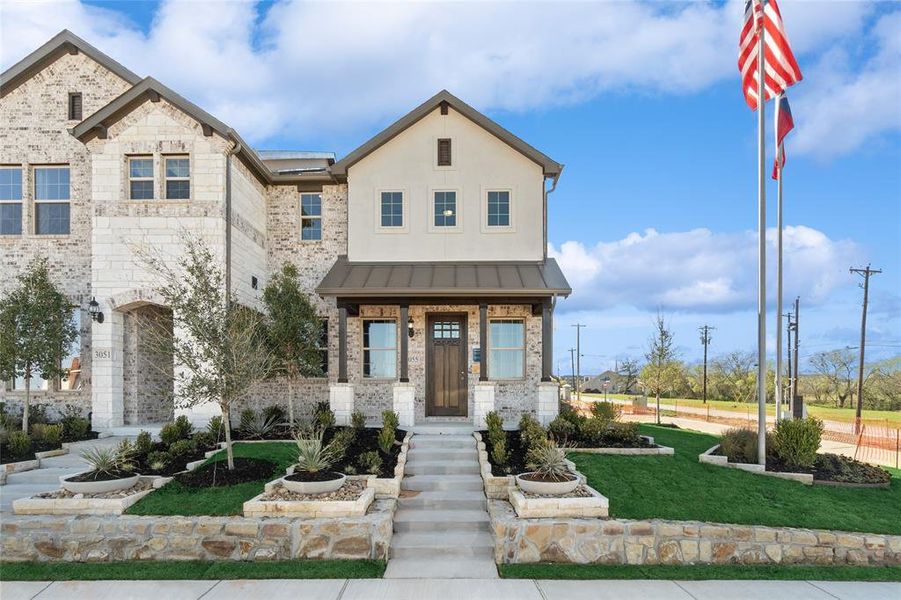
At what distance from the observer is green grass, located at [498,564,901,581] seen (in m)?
6.85

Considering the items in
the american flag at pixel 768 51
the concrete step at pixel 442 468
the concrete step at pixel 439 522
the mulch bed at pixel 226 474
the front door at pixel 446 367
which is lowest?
the concrete step at pixel 439 522

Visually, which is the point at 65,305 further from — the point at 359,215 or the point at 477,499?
the point at 477,499

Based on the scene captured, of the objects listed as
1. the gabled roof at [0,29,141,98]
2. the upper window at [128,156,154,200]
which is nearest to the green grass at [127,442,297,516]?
the upper window at [128,156,154,200]

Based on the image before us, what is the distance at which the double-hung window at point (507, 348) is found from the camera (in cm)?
1482

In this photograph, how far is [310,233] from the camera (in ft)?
51.4

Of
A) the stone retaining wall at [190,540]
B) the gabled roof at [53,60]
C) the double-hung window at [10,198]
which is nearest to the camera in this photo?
the stone retaining wall at [190,540]

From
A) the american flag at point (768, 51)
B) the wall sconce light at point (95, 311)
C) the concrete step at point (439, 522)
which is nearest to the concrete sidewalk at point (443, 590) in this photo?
the concrete step at point (439, 522)

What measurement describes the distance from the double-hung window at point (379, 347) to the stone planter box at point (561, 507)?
25.8ft

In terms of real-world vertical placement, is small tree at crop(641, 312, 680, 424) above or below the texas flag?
below

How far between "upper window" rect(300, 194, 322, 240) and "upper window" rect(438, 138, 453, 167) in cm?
381

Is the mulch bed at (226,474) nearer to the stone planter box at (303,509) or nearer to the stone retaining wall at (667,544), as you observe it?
the stone planter box at (303,509)

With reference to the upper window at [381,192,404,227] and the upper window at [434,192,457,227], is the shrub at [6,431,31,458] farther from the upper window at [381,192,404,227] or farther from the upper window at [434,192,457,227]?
the upper window at [434,192,457,227]

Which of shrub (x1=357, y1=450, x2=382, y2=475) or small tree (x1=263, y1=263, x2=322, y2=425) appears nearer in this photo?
shrub (x1=357, y1=450, x2=382, y2=475)

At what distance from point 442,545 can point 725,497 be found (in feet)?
15.3
